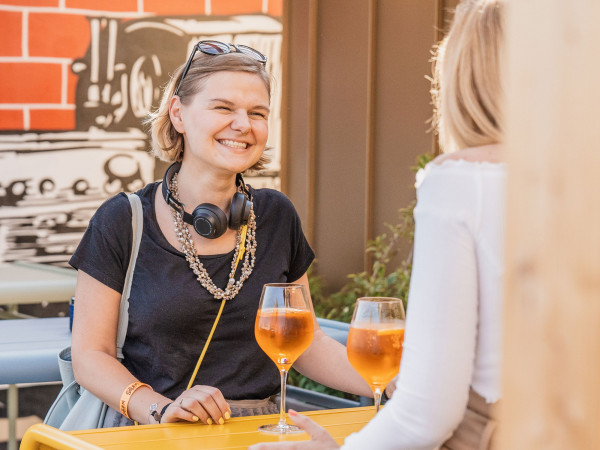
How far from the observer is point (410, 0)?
4.26m

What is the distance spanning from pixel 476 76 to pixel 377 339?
1.71 feet

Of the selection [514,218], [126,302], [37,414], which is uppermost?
[514,218]

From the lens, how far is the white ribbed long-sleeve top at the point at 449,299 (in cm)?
99

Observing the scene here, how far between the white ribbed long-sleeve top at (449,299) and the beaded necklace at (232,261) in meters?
1.06

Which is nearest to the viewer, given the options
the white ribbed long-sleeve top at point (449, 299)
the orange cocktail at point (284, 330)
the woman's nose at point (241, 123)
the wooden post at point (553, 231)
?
the wooden post at point (553, 231)

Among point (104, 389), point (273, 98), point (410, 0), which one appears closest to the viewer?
point (104, 389)

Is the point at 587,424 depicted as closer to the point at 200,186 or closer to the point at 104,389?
the point at 104,389

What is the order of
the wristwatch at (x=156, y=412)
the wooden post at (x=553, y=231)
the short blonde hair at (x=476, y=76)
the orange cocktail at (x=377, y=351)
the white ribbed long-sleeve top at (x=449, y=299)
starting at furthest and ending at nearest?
1. the wristwatch at (x=156, y=412)
2. the orange cocktail at (x=377, y=351)
3. the short blonde hair at (x=476, y=76)
4. the white ribbed long-sleeve top at (x=449, y=299)
5. the wooden post at (x=553, y=231)

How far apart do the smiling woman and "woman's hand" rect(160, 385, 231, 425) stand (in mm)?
239

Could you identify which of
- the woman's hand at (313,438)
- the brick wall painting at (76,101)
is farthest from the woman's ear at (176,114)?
the brick wall painting at (76,101)

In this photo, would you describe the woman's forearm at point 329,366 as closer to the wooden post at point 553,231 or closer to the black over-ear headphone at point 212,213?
the black over-ear headphone at point 212,213

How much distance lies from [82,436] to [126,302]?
49cm

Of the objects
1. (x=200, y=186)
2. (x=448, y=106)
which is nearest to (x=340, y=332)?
(x=200, y=186)

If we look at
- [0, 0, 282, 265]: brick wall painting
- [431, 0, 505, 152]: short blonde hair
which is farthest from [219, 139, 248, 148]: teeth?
[0, 0, 282, 265]: brick wall painting
